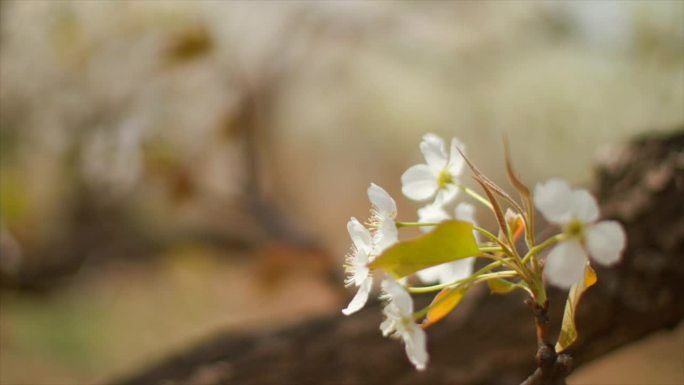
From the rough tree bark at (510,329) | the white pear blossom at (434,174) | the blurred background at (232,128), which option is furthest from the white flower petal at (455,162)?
the blurred background at (232,128)

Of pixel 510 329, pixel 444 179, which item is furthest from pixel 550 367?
pixel 510 329

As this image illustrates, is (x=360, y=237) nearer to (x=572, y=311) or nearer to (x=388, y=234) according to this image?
(x=388, y=234)

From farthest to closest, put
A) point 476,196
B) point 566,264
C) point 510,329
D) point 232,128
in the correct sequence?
point 232,128 < point 510,329 < point 476,196 < point 566,264

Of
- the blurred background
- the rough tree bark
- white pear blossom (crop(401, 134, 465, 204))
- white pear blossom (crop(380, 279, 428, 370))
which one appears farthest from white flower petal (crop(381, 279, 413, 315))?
the blurred background

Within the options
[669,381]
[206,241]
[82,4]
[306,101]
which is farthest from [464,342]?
[306,101]

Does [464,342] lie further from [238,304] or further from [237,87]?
[238,304]

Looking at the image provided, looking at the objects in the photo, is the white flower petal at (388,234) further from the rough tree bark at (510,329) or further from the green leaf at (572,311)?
the rough tree bark at (510,329)
